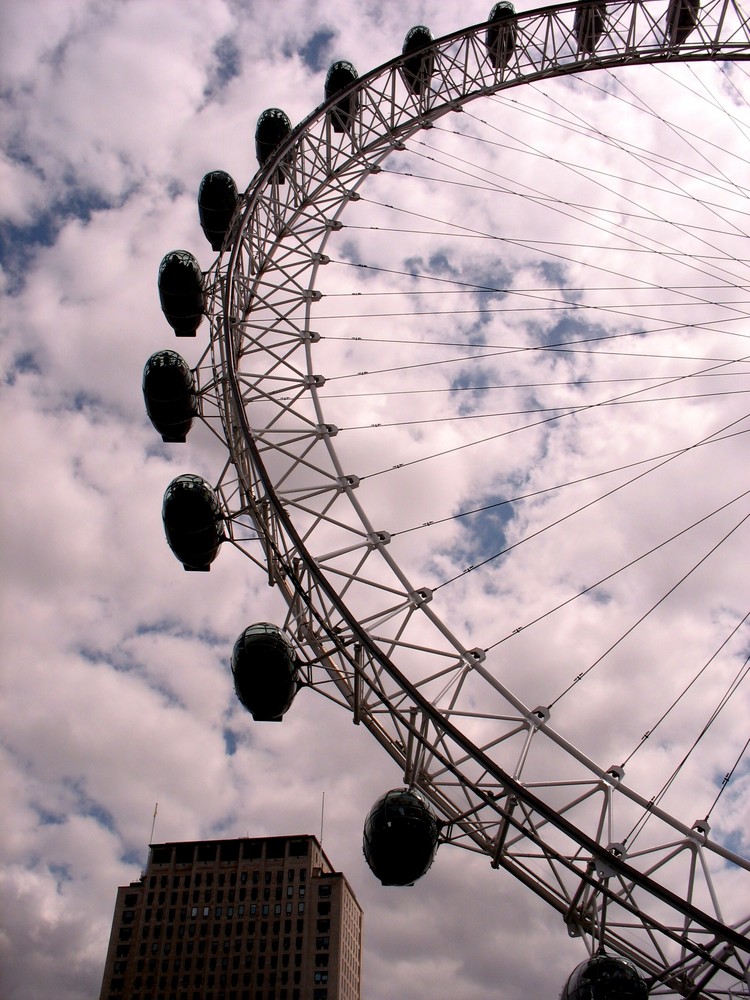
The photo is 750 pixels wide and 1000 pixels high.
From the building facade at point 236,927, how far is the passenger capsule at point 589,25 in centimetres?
8170

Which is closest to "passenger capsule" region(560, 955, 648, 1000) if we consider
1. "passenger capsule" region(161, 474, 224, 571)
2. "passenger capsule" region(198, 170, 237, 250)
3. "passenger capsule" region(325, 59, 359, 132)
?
"passenger capsule" region(161, 474, 224, 571)

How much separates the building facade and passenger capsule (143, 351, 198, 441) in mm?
77738

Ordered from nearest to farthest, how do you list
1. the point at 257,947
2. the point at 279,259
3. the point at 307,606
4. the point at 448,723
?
1. the point at 448,723
2. the point at 307,606
3. the point at 279,259
4. the point at 257,947

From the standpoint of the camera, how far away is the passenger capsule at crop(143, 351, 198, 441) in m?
19.7

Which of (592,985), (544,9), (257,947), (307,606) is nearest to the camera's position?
(592,985)

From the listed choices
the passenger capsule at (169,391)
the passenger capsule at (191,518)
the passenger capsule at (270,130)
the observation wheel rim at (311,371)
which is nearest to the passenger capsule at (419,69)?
the observation wheel rim at (311,371)

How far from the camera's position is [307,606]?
1667cm

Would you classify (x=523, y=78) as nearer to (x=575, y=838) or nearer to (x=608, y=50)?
(x=608, y=50)

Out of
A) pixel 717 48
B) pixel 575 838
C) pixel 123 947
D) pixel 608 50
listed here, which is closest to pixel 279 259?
pixel 608 50

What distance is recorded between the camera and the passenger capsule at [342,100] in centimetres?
2312

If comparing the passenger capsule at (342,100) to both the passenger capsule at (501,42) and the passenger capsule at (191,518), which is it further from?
the passenger capsule at (191,518)

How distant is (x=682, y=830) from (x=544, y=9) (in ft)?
66.6

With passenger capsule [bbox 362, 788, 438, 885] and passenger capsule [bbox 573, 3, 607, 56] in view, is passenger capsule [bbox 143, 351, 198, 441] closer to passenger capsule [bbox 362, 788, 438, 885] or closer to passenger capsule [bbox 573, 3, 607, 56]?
passenger capsule [bbox 362, 788, 438, 885]

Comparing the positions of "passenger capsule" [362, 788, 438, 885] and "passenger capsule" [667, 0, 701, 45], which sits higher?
"passenger capsule" [667, 0, 701, 45]
